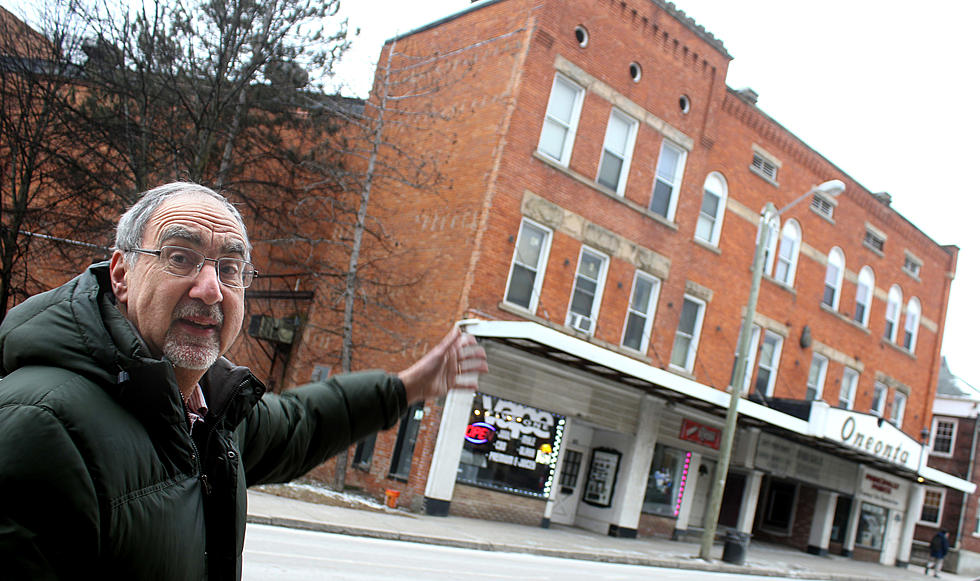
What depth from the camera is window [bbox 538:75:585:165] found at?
2088cm

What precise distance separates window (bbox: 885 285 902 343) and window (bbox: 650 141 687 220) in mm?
13757

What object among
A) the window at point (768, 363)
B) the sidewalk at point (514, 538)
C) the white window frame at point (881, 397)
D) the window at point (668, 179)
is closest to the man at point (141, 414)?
the sidewalk at point (514, 538)

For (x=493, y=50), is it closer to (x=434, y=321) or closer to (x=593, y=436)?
(x=434, y=321)

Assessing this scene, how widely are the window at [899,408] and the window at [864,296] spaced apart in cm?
451

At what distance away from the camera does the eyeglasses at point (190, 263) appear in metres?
2.28

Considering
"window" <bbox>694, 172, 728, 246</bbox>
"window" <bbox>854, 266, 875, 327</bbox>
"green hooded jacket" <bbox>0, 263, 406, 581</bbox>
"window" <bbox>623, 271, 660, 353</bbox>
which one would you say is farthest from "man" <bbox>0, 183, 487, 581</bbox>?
"window" <bbox>854, 266, 875, 327</bbox>

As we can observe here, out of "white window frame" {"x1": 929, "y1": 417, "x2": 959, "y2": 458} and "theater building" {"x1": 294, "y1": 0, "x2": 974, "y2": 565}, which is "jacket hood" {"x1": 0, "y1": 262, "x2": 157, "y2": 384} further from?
"white window frame" {"x1": 929, "y1": 417, "x2": 959, "y2": 458}

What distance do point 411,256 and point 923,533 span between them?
33.6 m

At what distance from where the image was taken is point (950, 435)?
145 ft

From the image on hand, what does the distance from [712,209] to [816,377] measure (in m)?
8.38

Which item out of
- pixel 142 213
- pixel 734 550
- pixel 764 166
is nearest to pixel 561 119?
pixel 764 166

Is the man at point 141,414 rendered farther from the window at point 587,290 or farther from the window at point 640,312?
the window at point 640,312

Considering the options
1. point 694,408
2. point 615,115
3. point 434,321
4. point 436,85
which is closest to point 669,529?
point 694,408

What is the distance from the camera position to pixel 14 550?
5.23 feet
